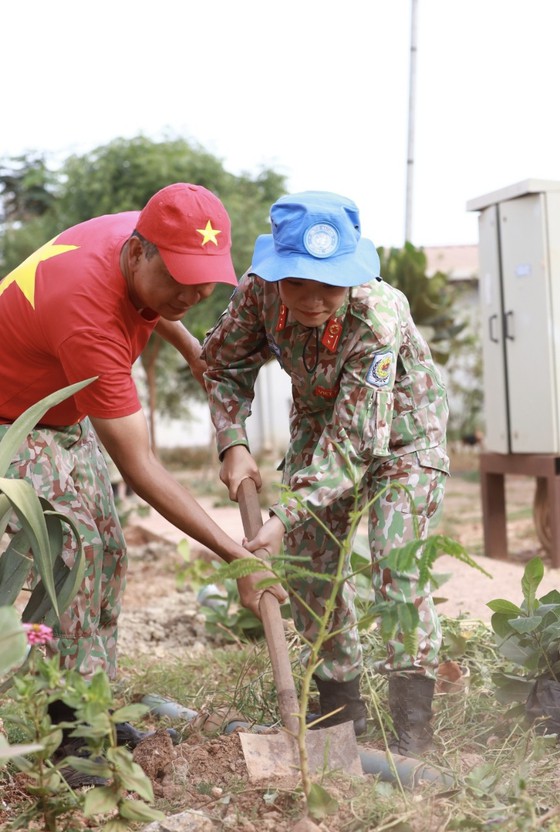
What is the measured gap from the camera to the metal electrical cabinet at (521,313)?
6254 mm

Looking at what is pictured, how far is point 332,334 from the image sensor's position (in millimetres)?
2711

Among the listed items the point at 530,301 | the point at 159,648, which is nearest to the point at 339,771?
the point at 159,648

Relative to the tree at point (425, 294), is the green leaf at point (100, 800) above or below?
below

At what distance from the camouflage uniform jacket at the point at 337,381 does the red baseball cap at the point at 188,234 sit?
0.91 feet

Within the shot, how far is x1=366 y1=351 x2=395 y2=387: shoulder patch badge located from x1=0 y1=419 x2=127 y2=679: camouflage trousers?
0.93 meters

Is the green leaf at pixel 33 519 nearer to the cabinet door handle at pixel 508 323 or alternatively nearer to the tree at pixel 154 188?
the cabinet door handle at pixel 508 323

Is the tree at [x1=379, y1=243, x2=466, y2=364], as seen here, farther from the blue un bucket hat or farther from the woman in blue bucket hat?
the blue un bucket hat

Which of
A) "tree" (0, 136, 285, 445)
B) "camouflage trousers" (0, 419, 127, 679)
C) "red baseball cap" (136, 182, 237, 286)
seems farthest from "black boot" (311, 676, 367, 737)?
"tree" (0, 136, 285, 445)

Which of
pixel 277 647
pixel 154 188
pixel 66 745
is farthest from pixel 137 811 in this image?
pixel 154 188

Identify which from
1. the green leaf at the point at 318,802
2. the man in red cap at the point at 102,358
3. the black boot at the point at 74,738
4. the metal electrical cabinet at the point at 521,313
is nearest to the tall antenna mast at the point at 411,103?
the metal electrical cabinet at the point at 521,313

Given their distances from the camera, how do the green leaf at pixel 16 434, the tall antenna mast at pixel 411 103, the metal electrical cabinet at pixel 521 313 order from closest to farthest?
the green leaf at pixel 16 434 < the metal electrical cabinet at pixel 521 313 < the tall antenna mast at pixel 411 103

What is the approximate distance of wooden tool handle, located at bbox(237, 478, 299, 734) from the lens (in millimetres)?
2418

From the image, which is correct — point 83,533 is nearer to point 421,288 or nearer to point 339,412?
point 339,412

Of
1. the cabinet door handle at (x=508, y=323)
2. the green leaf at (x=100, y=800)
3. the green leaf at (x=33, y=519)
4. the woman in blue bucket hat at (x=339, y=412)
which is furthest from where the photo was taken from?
the cabinet door handle at (x=508, y=323)
